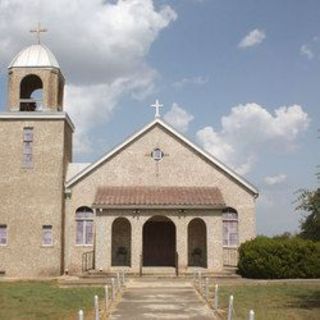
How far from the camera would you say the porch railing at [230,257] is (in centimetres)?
3475

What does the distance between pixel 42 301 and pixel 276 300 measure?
848cm

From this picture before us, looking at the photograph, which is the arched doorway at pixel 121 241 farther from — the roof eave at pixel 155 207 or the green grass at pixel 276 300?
the green grass at pixel 276 300

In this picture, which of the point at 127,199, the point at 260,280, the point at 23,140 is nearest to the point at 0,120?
the point at 23,140

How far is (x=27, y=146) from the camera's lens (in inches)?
1406

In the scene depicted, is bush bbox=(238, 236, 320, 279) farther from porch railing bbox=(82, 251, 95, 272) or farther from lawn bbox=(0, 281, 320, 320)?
porch railing bbox=(82, 251, 95, 272)

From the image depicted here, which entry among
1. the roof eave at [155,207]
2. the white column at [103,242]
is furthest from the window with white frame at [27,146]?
the white column at [103,242]

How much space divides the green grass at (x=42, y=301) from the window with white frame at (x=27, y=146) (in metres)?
8.48

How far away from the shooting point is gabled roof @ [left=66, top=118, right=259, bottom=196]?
116 feet

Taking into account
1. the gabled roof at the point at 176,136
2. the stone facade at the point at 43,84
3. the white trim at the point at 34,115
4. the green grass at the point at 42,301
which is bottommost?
the green grass at the point at 42,301

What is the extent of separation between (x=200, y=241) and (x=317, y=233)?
11.9m

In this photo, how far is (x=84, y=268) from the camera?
34.2 metres

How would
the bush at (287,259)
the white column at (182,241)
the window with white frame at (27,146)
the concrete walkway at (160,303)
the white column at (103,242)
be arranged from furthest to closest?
1. the window with white frame at (27,146)
2. the white column at (182,241)
3. the white column at (103,242)
4. the bush at (287,259)
5. the concrete walkway at (160,303)

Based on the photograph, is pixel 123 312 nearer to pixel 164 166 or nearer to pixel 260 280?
pixel 260 280

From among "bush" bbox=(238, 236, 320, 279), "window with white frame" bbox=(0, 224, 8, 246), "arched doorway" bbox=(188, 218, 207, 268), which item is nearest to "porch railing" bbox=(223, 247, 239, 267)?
"arched doorway" bbox=(188, 218, 207, 268)
